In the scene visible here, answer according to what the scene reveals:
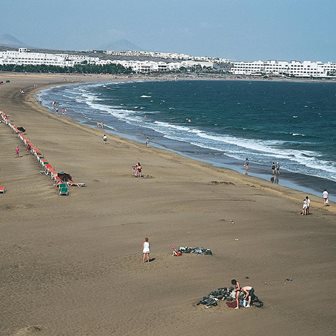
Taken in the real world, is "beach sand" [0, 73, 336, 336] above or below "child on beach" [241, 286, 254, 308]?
below

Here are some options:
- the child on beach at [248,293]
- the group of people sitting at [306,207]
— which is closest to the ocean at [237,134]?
the group of people sitting at [306,207]

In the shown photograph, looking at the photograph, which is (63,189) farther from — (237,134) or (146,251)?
(237,134)

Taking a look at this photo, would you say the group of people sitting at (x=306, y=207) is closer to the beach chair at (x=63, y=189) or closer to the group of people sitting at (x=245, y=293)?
the beach chair at (x=63, y=189)

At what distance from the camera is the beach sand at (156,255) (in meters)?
14.3

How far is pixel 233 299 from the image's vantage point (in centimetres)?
1511

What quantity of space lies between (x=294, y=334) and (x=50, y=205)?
14116 mm

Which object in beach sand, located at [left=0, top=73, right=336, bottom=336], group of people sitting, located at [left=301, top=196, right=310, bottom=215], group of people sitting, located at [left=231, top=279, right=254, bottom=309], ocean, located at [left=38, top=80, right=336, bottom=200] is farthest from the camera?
ocean, located at [left=38, top=80, right=336, bottom=200]

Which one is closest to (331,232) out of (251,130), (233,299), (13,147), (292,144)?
(233,299)

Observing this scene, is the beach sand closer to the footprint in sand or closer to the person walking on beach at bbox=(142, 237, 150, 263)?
the footprint in sand

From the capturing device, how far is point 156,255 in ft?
62.6

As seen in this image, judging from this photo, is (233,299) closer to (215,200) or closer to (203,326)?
(203,326)

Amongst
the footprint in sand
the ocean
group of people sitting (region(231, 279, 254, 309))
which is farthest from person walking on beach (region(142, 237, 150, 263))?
the ocean

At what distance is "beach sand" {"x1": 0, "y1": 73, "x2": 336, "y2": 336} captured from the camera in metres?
14.3

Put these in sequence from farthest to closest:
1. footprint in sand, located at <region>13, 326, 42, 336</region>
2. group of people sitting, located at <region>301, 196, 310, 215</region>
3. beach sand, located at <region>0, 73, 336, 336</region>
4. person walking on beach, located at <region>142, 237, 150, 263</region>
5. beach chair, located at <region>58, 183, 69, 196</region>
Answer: beach chair, located at <region>58, 183, 69, 196</region> → group of people sitting, located at <region>301, 196, 310, 215</region> → person walking on beach, located at <region>142, 237, 150, 263</region> → beach sand, located at <region>0, 73, 336, 336</region> → footprint in sand, located at <region>13, 326, 42, 336</region>
